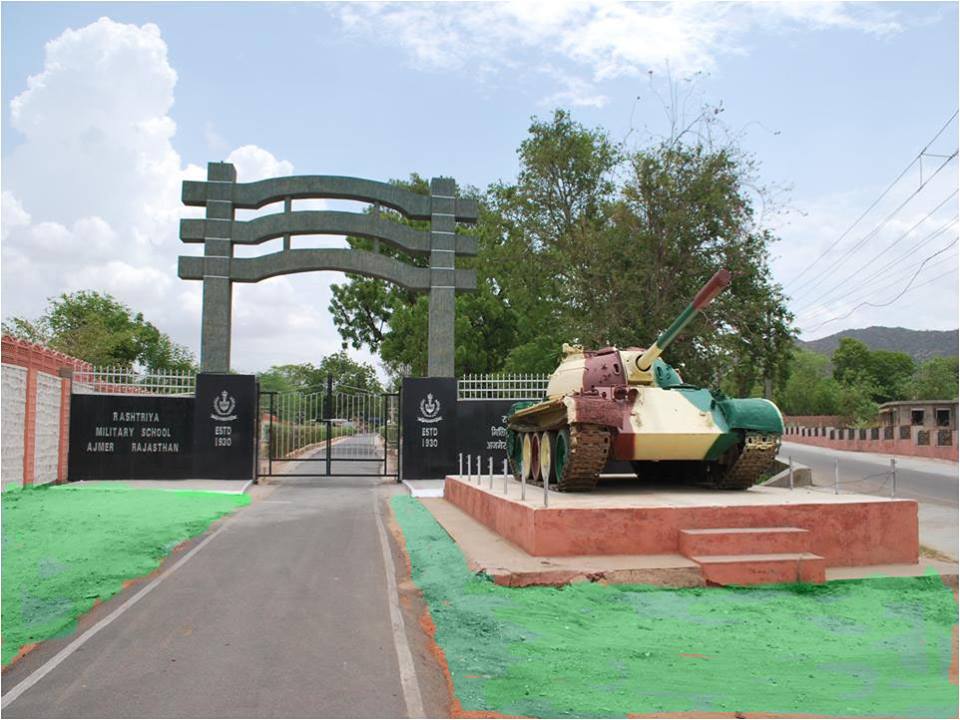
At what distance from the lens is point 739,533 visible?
7.77 metres

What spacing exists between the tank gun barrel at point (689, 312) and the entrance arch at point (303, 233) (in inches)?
319

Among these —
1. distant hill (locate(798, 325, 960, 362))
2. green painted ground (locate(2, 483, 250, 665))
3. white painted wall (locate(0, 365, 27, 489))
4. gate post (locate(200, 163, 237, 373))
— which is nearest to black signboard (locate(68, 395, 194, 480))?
gate post (locate(200, 163, 237, 373))

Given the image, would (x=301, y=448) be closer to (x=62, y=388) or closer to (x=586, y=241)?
(x=62, y=388)

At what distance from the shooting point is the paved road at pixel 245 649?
14.5 ft

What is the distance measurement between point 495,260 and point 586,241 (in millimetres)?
11225

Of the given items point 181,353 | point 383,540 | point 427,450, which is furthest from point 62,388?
point 181,353

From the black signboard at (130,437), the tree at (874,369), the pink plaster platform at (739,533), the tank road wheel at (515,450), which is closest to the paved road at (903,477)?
the tank road wheel at (515,450)

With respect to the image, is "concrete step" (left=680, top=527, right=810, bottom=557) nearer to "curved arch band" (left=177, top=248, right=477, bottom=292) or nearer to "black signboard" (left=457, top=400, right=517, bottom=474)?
"black signboard" (left=457, top=400, right=517, bottom=474)

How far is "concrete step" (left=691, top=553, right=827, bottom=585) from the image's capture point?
733 cm

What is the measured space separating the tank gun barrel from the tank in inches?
0.5

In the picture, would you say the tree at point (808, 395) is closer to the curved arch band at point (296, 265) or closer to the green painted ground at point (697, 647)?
the curved arch band at point (296, 265)

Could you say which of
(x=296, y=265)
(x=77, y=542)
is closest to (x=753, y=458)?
(x=77, y=542)

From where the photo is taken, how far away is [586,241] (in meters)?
21.4

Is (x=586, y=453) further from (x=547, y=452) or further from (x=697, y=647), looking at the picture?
(x=697, y=647)
